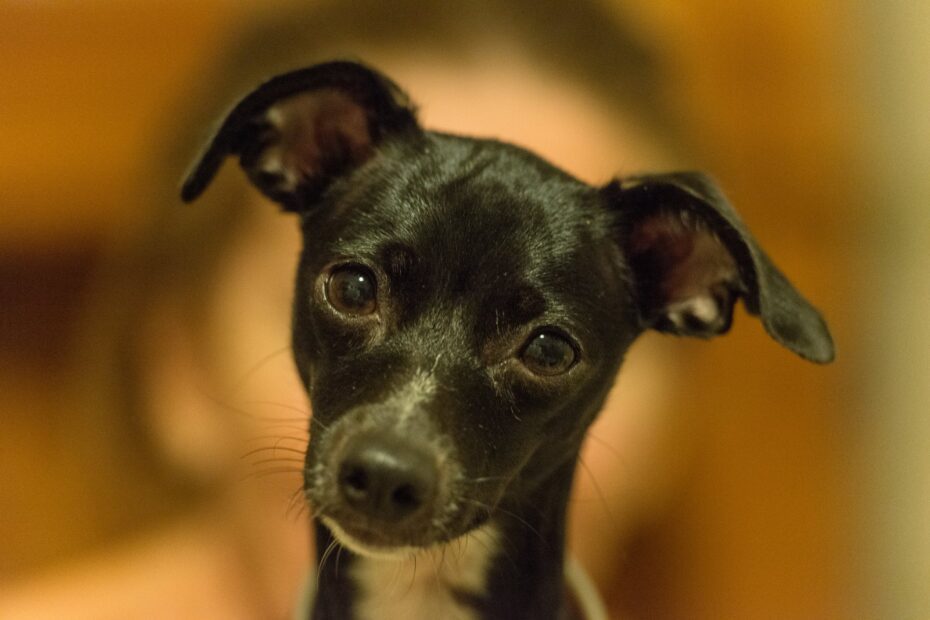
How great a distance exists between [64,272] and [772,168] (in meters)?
2.43

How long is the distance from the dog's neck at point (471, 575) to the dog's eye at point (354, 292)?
476mm

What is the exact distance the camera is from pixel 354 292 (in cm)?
150

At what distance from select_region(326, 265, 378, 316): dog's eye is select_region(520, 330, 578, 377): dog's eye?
0.27 m

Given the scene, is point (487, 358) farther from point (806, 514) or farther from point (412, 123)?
point (806, 514)

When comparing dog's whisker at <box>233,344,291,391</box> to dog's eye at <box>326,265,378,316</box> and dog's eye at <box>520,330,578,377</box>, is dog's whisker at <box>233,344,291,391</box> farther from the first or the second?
dog's eye at <box>520,330,578,377</box>

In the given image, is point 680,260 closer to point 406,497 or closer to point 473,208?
point 473,208

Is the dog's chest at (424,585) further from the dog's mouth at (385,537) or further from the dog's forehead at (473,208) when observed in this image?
the dog's forehead at (473,208)

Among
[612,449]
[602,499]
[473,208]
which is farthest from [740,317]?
[473,208]

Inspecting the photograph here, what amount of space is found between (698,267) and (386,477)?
0.78 meters

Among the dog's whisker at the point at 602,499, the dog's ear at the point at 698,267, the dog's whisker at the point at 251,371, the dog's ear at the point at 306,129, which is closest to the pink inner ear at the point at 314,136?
the dog's ear at the point at 306,129

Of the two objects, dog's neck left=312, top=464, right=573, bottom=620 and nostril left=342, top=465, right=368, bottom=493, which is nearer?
nostril left=342, top=465, right=368, bottom=493

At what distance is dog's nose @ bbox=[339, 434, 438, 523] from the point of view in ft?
4.20

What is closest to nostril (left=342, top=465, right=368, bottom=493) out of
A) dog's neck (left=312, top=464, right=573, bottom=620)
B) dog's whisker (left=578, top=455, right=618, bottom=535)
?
dog's neck (left=312, top=464, right=573, bottom=620)

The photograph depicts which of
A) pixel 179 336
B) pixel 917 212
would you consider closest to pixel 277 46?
pixel 179 336
